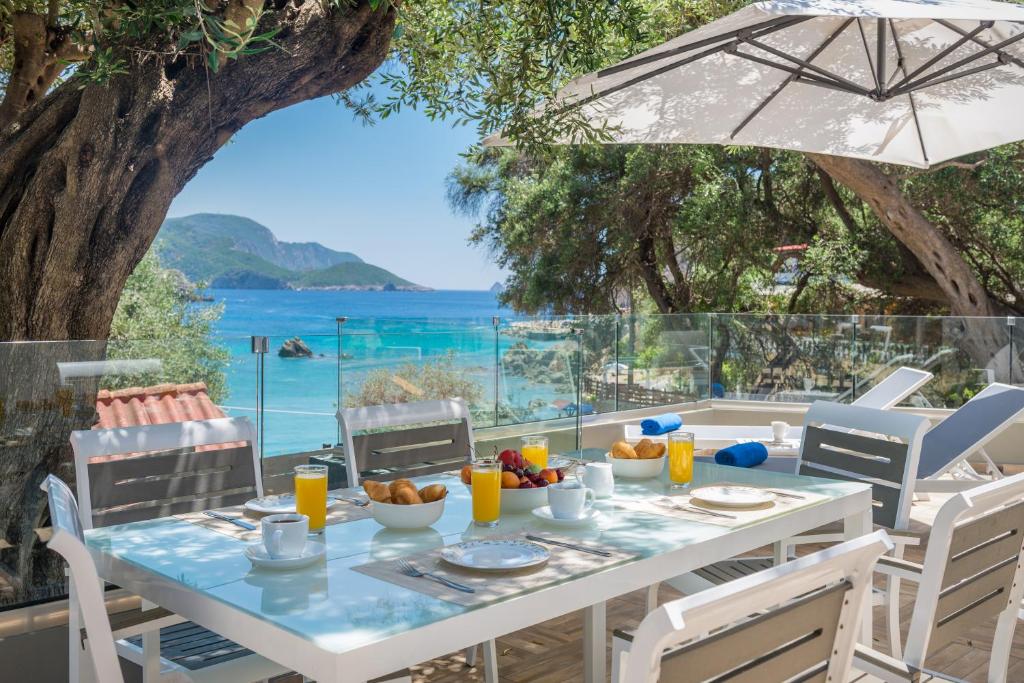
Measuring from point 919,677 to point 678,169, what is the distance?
31.4ft

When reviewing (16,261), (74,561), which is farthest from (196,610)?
(16,261)

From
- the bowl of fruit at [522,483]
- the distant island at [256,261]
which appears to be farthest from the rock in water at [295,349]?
the distant island at [256,261]

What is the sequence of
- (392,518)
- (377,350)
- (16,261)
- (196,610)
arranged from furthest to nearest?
(377,350) → (16,261) → (392,518) → (196,610)

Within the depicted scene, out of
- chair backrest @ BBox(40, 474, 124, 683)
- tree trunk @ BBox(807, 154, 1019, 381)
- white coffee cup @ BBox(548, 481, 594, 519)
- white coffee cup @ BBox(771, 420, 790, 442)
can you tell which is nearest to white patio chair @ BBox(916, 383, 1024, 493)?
white coffee cup @ BBox(771, 420, 790, 442)

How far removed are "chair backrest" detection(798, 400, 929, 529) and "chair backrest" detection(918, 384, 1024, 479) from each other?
159 centimetres

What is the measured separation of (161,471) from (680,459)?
1.36 meters

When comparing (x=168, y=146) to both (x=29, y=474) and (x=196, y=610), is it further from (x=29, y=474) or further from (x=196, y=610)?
(x=196, y=610)

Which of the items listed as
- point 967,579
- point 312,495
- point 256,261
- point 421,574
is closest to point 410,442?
point 312,495

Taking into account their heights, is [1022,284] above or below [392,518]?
above

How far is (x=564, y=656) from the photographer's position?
3281 mm

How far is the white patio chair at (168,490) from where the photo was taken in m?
2.02

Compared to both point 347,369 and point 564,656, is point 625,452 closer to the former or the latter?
point 564,656

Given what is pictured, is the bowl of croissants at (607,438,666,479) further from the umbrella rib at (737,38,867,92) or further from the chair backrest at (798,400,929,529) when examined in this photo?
the umbrella rib at (737,38,867,92)

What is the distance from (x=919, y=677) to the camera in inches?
74.3
